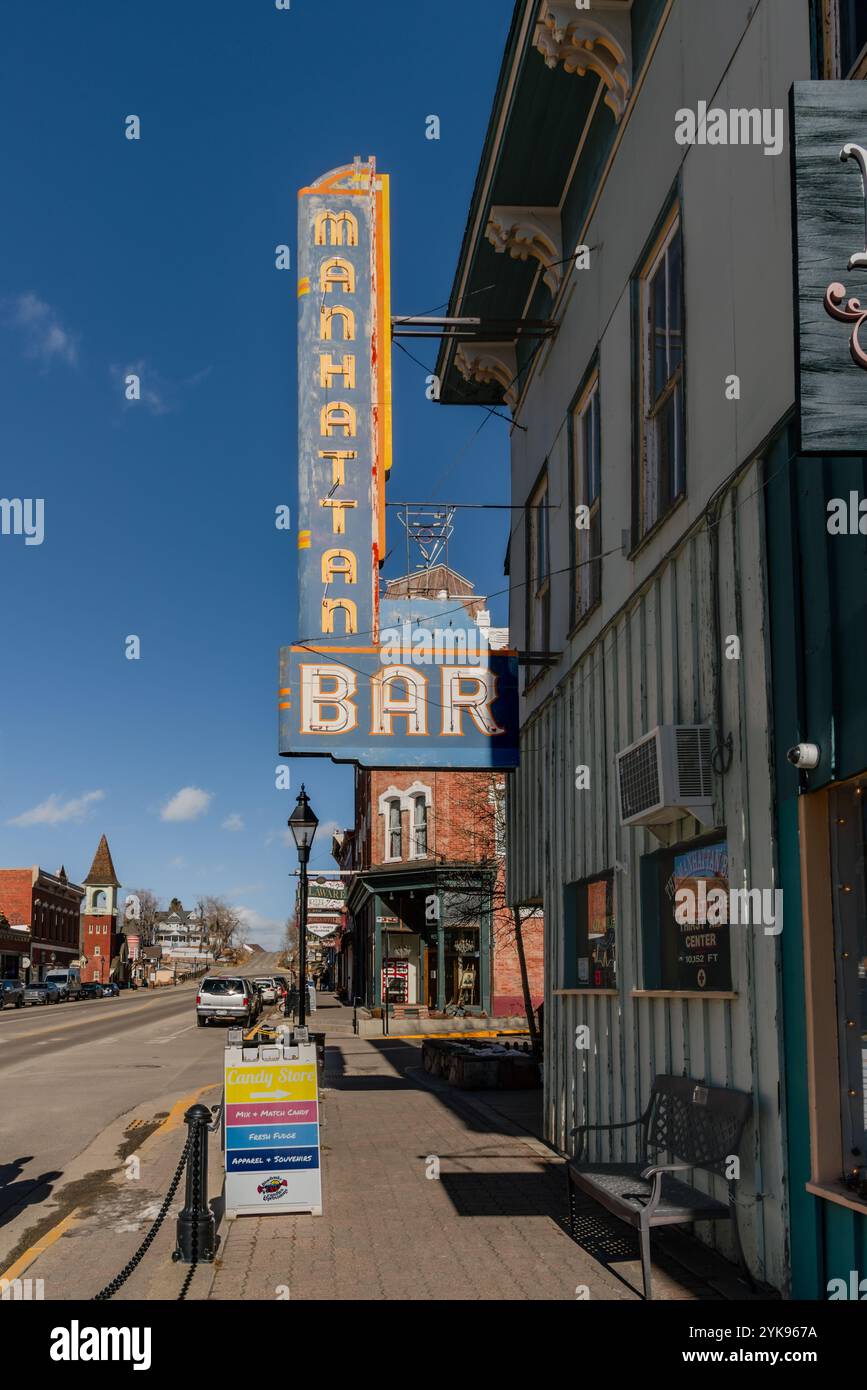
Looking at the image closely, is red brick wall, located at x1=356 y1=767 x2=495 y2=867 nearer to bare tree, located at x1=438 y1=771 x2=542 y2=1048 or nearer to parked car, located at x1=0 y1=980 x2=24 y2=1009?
bare tree, located at x1=438 y1=771 x2=542 y2=1048

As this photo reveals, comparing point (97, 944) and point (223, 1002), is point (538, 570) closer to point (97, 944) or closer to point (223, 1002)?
point (223, 1002)

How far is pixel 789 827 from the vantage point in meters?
6.69

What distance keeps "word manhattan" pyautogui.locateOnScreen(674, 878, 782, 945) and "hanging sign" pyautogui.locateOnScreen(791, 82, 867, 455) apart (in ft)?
9.58

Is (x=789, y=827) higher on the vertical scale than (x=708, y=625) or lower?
lower

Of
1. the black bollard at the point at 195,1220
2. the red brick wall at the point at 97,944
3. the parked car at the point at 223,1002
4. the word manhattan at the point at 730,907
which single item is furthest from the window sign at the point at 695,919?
the red brick wall at the point at 97,944

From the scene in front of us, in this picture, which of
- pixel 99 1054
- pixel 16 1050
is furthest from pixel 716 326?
pixel 16 1050

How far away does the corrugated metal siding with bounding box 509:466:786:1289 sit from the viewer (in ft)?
22.8

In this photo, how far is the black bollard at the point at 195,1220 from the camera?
25.2 feet

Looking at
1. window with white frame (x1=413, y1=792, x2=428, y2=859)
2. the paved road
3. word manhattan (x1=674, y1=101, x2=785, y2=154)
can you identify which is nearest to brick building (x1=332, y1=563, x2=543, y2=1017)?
window with white frame (x1=413, y1=792, x2=428, y2=859)

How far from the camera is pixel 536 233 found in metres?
13.5
